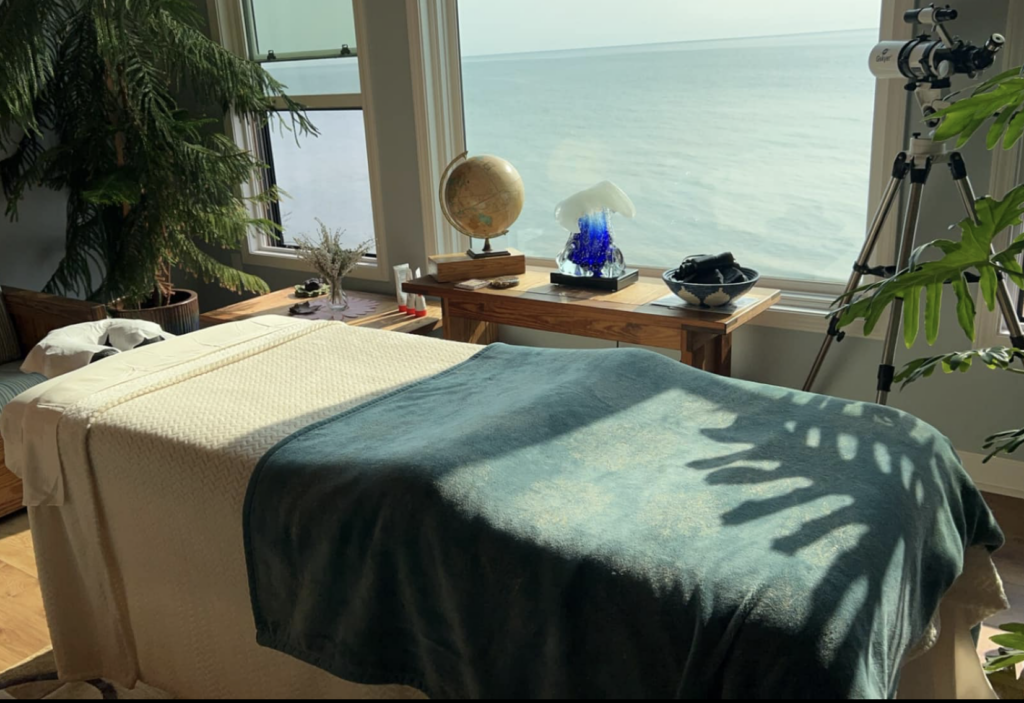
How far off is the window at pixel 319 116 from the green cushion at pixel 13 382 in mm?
1335

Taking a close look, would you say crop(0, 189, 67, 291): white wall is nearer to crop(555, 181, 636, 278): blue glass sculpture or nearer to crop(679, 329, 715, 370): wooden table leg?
crop(555, 181, 636, 278): blue glass sculpture

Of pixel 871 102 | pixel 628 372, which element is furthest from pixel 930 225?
pixel 628 372

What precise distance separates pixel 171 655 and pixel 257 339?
2.39ft

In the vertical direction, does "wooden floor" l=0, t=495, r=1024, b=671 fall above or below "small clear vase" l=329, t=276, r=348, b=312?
below

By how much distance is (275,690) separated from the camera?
5.17ft

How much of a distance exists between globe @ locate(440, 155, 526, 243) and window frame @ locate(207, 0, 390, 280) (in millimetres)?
693

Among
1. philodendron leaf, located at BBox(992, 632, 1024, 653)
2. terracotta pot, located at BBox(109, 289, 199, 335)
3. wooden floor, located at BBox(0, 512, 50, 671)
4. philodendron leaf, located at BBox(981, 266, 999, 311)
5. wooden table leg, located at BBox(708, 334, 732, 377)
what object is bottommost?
wooden floor, located at BBox(0, 512, 50, 671)

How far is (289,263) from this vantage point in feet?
13.5

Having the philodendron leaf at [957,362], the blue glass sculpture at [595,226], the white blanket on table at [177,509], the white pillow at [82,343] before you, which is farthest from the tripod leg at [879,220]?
the white pillow at [82,343]

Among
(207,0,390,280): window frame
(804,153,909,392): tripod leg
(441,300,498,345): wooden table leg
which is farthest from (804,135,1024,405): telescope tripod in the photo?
(207,0,390,280): window frame

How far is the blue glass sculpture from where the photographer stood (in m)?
2.83

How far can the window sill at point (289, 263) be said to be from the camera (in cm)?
379

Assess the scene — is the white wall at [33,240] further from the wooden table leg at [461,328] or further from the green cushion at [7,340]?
the wooden table leg at [461,328]

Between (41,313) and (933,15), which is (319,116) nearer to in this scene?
(41,313)
